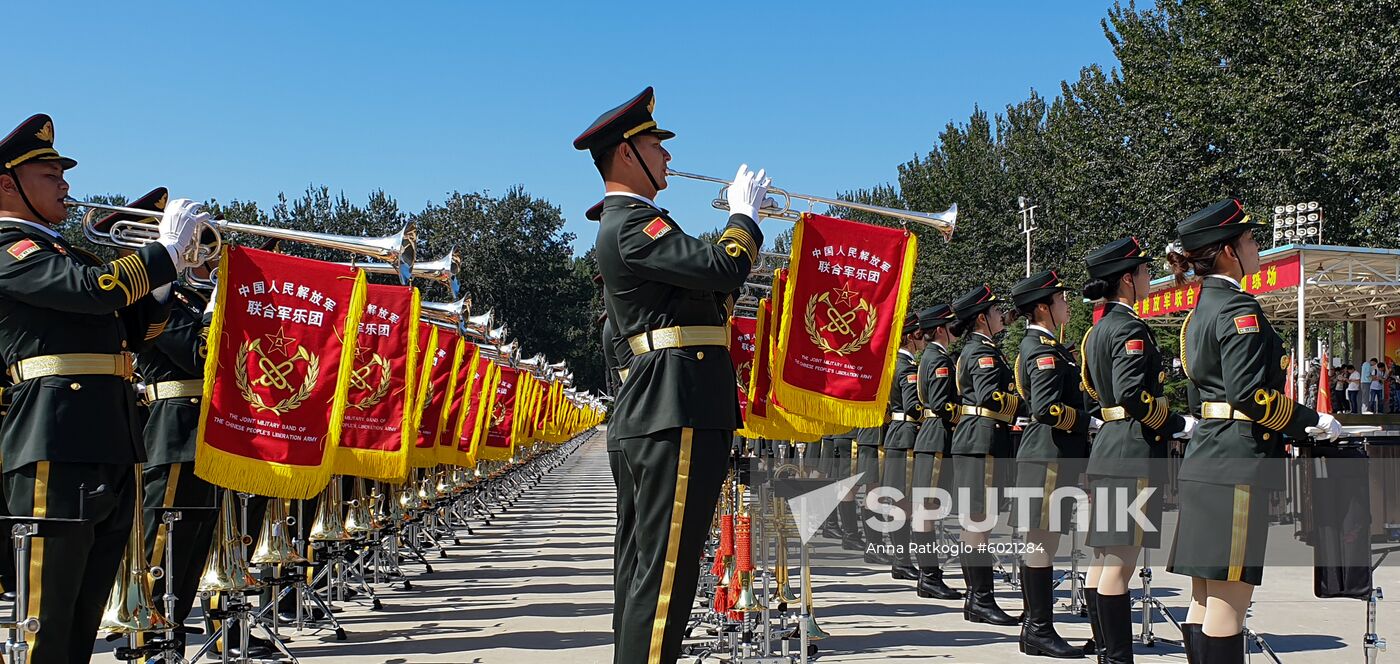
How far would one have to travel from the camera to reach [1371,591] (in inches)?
231

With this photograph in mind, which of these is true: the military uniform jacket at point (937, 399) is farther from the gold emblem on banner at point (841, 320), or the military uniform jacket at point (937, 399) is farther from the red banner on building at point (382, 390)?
the red banner on building at point (382, 390)

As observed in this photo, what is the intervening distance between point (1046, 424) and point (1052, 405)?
0.61ft

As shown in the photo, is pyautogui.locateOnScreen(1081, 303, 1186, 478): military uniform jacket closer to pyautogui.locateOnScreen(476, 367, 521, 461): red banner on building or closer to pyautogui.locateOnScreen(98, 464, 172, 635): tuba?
pyautogui.locateOnScreen(98, 464, 172, 635): tuba

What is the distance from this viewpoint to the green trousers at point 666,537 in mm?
4676

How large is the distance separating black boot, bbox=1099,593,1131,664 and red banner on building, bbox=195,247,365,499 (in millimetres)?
4095

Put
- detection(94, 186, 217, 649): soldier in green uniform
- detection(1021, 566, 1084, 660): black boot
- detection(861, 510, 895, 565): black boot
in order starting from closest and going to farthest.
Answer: detection(94, 186, 217, 649): soldier in green uniform, detection(1021, 566, 1084, 660): black boot, detection(861, 510, 895, 565): black boot

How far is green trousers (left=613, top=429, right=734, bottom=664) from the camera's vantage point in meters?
4.68

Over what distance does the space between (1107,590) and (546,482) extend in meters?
24.3

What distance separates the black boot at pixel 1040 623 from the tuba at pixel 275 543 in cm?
459

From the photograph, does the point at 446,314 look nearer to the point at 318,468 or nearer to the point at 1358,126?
the point at 318,468

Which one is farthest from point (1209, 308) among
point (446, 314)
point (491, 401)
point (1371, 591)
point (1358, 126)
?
point (1358, 126)

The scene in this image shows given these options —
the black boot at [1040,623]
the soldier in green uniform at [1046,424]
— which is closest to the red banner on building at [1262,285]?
the soldier in green uniform at [1046,424]

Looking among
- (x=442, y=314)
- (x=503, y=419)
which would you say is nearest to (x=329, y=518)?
(x=442, y=314)

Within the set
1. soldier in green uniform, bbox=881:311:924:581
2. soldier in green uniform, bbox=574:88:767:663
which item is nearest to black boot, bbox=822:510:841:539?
soldier in green uniform, bbox=881:311:924:581
